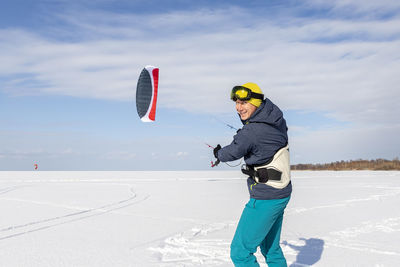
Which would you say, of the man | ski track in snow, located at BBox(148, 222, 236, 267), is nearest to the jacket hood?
the man

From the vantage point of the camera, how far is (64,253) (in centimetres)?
473

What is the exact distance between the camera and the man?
2941 mm

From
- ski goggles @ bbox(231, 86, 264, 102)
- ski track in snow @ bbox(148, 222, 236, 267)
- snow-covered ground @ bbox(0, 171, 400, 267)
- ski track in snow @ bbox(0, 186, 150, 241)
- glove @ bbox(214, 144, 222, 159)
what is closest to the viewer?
ski goggles @ bbox(231, 86, 264, 102)

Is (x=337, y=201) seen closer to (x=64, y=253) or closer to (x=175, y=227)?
(x=175, y=227)

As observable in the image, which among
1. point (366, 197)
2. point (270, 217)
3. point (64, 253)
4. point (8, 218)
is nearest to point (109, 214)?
point (8, 218)

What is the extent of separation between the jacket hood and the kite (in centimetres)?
336

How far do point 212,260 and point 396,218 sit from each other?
4.68 m

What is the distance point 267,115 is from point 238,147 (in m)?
0.35

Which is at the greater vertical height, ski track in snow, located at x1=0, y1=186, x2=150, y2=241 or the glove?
the glove

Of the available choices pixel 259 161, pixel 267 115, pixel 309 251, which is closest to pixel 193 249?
pixel 309 251

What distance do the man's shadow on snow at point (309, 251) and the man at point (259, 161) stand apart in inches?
64.5

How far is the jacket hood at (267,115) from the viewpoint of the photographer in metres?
2.95

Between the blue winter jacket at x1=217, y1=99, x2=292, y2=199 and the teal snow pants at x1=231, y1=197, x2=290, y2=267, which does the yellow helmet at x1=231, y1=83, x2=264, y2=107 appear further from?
the teal snow pants at x1=231, y1=197, x2=290, y2=267

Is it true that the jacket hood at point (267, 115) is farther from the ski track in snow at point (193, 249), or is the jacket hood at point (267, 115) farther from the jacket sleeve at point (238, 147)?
the ski track in snow at point (193, 249)
